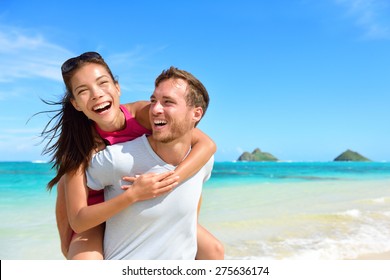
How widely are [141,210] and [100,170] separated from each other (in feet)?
1.09

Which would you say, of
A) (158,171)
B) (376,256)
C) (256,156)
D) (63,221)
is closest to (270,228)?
(376,256)

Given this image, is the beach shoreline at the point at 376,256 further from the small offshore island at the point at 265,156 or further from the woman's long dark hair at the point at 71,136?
the small offshore island at the point at 265,156

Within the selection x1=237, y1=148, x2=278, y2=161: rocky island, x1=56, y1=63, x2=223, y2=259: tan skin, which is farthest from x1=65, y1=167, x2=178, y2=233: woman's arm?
x1=237, y1=148, x2=278, y2=161: rocky island

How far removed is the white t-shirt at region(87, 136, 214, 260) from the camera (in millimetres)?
2625

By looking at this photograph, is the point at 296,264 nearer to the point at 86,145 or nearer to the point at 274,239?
the point at 86,145

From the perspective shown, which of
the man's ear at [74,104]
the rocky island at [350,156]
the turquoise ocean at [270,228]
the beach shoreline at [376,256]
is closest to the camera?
the man's ear at [74,104]

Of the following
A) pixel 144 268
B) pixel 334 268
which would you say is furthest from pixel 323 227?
pixel 144 268

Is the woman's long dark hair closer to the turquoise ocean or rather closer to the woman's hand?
the woman's hand

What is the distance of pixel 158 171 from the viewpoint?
270 cm

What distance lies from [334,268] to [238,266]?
772 mm

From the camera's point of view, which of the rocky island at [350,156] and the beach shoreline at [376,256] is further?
the rocky island at [350,156]

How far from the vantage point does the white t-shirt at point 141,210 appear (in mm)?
2625

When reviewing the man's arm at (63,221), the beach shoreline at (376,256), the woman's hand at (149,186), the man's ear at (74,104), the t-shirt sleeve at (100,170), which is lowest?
the beach shoreline at (376,256)

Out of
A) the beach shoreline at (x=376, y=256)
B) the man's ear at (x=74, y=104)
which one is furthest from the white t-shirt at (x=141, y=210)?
the beach shoreline at (x=376, y=256)
